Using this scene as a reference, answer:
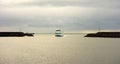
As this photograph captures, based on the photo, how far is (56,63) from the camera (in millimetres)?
48000

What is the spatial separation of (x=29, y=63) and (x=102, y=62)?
36.9 ft

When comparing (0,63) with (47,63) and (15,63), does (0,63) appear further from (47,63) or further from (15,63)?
(47,63)

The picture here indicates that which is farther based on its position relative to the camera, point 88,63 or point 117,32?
point 117,32

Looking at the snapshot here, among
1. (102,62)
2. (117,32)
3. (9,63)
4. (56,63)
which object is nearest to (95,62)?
(102,62)

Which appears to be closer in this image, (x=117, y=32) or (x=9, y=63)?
(x=9, y=63)

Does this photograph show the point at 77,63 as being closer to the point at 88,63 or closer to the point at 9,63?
the point at 88,63

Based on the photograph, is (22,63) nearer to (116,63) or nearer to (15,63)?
(15,63)

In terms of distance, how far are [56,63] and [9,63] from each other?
697 centimetres

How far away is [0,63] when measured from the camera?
46.0m

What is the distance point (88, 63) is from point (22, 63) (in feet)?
32.5

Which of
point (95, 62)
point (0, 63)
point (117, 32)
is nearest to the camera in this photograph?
point (0, 63)

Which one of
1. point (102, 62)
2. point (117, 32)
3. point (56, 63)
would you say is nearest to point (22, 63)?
point (56, 63)

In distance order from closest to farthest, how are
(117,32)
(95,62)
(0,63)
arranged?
1. (0,63)
2. (95,62)
3. (117,32)

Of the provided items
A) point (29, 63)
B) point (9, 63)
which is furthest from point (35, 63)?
point (9, 63)
